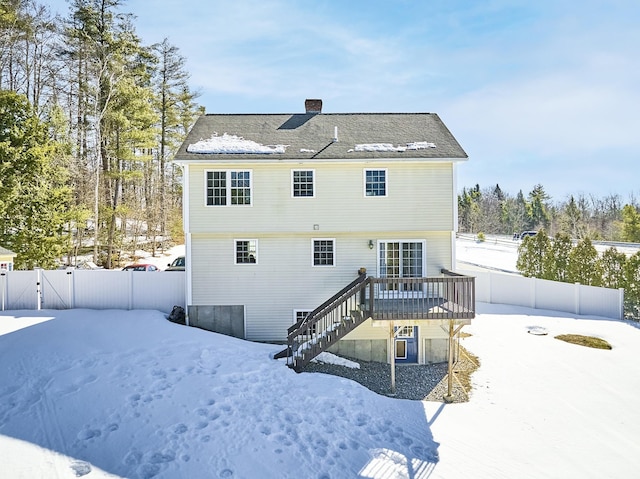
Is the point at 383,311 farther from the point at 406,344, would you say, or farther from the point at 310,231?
the point at 310,231

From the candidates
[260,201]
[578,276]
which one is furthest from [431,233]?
[578,276]

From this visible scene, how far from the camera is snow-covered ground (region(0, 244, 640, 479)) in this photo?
662 centimetres

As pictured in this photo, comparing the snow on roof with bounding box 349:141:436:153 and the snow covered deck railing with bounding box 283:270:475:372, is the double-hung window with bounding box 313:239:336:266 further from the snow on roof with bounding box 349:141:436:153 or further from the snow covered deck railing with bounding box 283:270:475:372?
the snow on roof with bounding box 349:141:436:153

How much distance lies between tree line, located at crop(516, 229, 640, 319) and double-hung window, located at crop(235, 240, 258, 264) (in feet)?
57.5

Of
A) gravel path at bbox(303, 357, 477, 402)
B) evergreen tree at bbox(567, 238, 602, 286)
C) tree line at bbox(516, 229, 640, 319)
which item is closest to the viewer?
gravel path at bbox(303, 357, 477, 402)

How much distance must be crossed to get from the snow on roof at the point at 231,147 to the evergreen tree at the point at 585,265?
17.2 m

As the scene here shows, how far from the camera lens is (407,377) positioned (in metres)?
11.7

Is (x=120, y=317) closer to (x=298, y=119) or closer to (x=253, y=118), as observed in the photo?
(x=253, y=118)

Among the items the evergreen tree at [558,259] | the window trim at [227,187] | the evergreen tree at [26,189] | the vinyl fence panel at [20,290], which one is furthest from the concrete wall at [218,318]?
the evergreen tree at [558,259]

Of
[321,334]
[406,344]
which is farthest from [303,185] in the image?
[406,344]

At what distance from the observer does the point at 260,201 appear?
513 inches

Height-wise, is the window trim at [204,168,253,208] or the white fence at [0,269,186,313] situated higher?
the window trim at [204,168,253,208]

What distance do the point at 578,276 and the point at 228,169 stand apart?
19.1 m

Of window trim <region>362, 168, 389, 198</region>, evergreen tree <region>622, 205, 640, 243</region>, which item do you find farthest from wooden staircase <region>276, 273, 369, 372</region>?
evergreen tree <region>622, 205, 640, 243</region>
